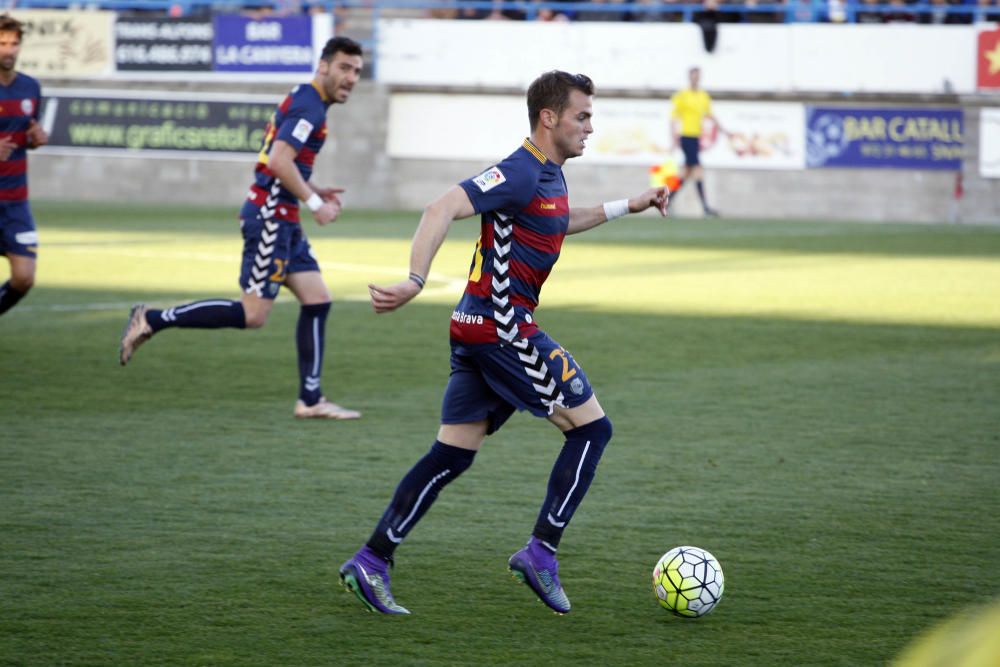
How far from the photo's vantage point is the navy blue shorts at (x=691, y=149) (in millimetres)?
25531

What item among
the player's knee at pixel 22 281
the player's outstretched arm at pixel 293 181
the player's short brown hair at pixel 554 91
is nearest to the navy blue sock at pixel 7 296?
the player's knee at pixel 22 281

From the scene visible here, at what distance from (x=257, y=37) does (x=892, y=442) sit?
75.1 ft

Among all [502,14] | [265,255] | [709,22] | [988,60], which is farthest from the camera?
A: [502,14]

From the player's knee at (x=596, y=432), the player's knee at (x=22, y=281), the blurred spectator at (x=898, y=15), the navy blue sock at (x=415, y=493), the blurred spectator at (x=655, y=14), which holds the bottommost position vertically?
the player's knee at (x=22, y=281)

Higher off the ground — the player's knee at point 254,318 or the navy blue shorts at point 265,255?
the navy blue shorts at point 265,255

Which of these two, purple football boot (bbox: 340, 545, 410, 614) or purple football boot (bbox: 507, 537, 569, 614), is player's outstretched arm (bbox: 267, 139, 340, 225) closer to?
purple football boot (bbox: 340, 545, 410, 614)

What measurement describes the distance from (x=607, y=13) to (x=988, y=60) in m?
7.53

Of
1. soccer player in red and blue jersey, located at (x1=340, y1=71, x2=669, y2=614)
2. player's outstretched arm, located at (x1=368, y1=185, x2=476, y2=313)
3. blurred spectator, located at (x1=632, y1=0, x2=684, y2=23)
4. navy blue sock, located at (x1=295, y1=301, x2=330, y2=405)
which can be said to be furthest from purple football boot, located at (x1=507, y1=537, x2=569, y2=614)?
blurred spectator, located at (x1=632, y1=0, x2=684, y2=23)

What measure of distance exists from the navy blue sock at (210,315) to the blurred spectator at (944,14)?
2003cm

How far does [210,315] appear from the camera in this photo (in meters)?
8.34

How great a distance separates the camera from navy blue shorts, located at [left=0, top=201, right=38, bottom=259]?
9.95m

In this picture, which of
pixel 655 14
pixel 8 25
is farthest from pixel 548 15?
pixel 8 25

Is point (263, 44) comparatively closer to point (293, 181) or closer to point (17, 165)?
point (17, 165)

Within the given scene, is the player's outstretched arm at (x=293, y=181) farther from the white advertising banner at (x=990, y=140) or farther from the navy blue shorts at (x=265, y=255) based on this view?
the white advertising banner at (x=990, y=140)
